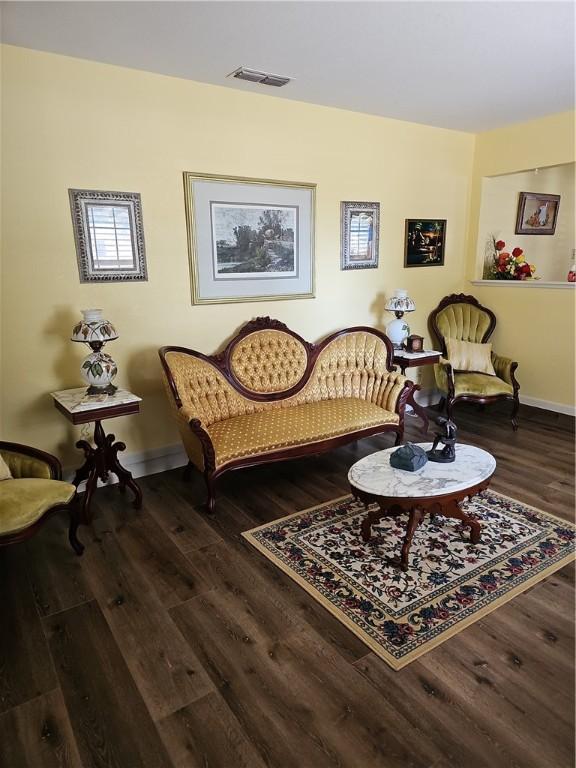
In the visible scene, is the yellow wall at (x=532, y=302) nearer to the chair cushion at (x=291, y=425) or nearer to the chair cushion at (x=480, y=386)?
the chair cushion at (x=480, y=386)

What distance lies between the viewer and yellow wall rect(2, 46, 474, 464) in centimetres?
314

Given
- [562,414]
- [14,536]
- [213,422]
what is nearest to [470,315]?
[562,414]

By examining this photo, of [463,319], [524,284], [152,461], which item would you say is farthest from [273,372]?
[524,284]

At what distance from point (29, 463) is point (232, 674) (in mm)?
1679

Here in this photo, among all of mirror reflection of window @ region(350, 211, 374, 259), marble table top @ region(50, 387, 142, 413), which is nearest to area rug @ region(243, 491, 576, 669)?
marble table top @ region(50, 387, 142, 413)

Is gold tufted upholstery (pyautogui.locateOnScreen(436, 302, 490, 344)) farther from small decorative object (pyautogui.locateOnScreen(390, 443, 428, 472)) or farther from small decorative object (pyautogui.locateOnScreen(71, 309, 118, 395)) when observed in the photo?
small decorative object (pyautogui.locateOnScreen(71, 309, 118, 395))

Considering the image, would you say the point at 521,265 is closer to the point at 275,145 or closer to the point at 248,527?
the point at 275,145

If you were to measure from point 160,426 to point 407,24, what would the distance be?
3084 mm

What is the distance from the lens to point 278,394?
13.4 feet

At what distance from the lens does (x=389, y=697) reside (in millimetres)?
1878

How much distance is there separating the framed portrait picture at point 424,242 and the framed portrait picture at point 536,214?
3.60 ft

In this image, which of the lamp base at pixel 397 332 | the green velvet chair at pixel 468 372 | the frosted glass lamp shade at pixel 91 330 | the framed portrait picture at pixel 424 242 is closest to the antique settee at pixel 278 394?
the lamp base at pixel 397 332

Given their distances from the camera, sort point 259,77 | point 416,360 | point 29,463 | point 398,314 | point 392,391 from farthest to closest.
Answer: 1. point 398,314
2. point 416,360
3. point 392,391
4. point 259,77
5. point 29,463

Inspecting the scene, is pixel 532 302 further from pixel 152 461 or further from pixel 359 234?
pixel 152 461
